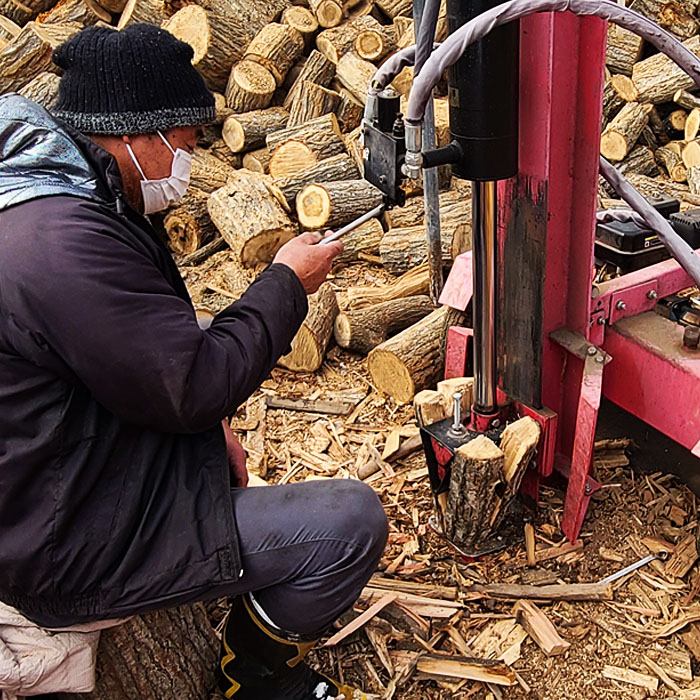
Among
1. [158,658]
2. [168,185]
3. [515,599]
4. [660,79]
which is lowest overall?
[515,599]

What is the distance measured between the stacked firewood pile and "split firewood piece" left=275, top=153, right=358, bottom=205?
6.49 ft

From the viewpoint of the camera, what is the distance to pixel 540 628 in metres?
2.68

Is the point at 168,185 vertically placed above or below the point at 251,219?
above

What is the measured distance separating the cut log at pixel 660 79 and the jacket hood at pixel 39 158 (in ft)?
17.5

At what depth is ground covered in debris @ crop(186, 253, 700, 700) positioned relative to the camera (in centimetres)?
255

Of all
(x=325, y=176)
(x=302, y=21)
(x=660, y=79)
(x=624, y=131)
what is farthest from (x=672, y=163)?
(x=302, y=21)

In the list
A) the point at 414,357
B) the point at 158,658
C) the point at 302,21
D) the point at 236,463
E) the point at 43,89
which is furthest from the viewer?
the point at 302,21

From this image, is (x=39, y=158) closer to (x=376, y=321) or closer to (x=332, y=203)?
(x=376, y=321)

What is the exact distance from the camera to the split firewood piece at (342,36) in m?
6.39

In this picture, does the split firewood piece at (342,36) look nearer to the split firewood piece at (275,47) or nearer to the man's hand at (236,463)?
the split firewood piece at (275,47)

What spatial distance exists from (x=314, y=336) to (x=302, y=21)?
3677mm

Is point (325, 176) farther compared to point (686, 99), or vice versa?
point (686, 99)

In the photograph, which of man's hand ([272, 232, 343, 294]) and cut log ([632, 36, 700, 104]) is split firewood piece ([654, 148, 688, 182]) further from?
man's hand ([272, 232, 343, 294])

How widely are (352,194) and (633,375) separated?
2.73 meters
